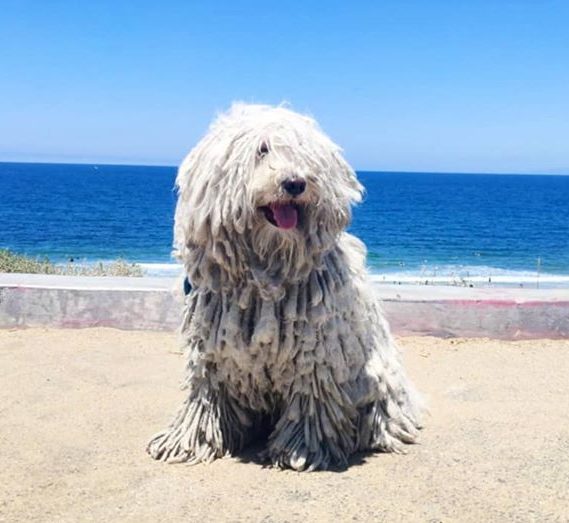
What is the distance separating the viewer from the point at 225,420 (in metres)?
4.12

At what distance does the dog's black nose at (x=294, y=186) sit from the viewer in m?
3.52

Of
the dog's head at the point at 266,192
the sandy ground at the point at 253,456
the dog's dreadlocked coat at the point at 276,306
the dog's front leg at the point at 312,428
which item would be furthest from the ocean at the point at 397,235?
the dog's head at the point at 266,192

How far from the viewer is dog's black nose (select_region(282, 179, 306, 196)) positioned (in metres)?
3.52

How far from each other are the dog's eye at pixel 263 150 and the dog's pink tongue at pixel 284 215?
0.77 feet

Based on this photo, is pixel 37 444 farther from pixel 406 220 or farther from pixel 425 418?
pixel 406 220

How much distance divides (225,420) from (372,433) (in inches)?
29.2

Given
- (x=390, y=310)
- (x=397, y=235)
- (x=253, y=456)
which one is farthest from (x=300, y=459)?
(x=397, y=235)

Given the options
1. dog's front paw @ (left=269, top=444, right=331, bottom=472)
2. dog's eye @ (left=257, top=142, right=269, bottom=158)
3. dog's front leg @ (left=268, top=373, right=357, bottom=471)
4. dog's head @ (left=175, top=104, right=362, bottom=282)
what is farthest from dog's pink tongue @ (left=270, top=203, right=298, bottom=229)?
dog's front paw @ (left=269, top=444, right=331, bottom=472)

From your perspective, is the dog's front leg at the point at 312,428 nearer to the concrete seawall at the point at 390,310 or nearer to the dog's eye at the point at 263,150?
the dog's eye at the point at 263,150

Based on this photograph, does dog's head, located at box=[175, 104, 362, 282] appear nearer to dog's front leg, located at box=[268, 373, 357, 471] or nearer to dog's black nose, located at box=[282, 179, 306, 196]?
dog's black nose, located at box=[282, 179, 306, 196]

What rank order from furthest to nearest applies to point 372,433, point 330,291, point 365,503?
point 372,433, point 330,291, point 365,503

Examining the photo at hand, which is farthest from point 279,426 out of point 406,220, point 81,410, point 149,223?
point 406,220

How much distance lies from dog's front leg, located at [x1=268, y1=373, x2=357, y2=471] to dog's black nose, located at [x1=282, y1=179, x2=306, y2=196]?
0.90m

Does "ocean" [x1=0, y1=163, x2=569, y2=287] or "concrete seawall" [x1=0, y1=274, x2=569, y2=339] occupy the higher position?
"concrete seawall" [x1=0, y1=274, x2=569, y2=339]
